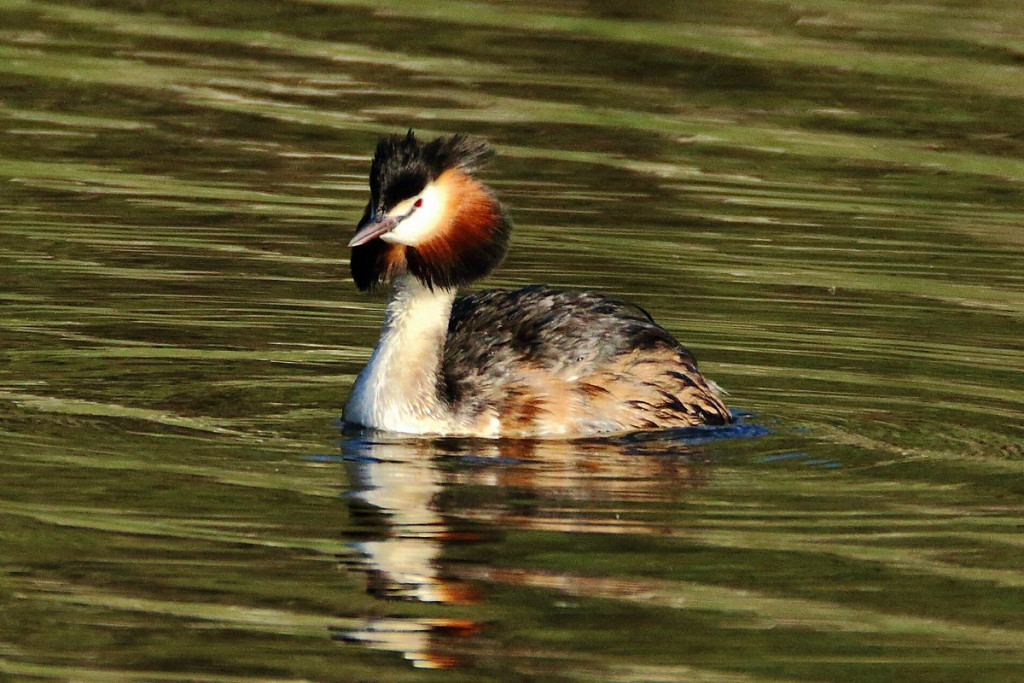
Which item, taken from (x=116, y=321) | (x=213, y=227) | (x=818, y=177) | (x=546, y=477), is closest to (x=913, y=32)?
(x=818, y=177)

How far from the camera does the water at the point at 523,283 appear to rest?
27.3ft

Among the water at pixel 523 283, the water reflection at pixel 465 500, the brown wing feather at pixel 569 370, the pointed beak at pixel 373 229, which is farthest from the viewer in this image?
the brown wing feather at pixel 569 370

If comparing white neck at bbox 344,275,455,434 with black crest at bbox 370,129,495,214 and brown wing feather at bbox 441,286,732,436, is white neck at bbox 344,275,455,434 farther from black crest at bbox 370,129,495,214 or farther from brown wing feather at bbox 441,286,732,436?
black crest at bbox 370,129,495,214

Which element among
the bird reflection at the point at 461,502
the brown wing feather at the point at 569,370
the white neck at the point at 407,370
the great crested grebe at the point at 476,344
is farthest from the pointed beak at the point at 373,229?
the bird reflection at the point at 461,502

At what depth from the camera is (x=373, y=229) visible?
1099 cm

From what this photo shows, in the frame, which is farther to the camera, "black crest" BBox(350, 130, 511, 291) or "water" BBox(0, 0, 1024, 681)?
"black crest" BBox(350, 130, 511, 291)

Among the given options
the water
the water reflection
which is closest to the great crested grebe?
the water reflection

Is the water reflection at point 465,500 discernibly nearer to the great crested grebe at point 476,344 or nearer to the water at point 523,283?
the water at point 523,283

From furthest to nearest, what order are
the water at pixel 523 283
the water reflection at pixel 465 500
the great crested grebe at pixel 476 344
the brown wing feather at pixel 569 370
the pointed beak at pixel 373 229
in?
the brown wing feather at pixel 569 370 < the great crested grebe at pixel 476 344 < the pointed beak at pixel 373 229 < the water reflection at pixel 465 500 < the water at pixel 523 283

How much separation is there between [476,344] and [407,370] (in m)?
0.53

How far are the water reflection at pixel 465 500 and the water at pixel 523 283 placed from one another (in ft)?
0.09

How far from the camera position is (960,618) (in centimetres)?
848

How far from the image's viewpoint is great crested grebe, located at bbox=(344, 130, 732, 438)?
1123cm

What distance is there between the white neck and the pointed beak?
0.47 meters
